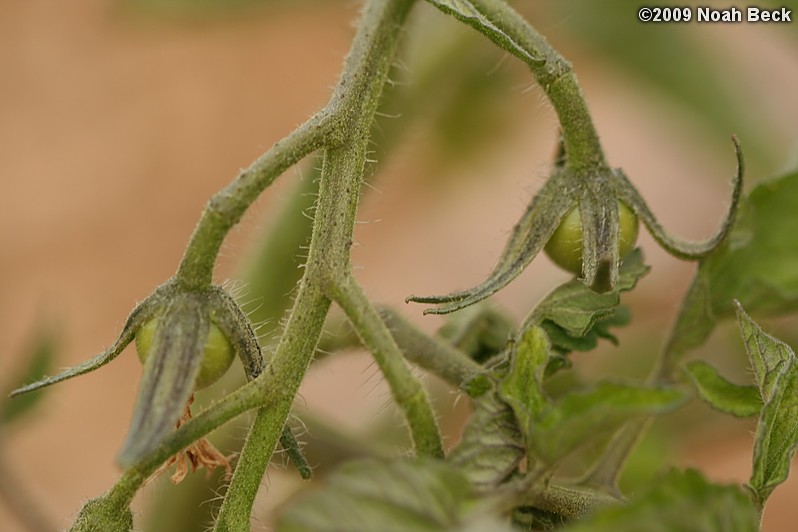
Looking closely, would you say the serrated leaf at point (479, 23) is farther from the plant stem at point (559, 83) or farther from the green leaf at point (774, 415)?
the green leaf at point (774, 415)

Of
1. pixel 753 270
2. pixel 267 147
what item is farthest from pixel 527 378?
pixel 267 147

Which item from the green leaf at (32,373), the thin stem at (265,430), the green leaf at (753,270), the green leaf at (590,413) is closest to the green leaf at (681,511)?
the green leaf at (590,413)

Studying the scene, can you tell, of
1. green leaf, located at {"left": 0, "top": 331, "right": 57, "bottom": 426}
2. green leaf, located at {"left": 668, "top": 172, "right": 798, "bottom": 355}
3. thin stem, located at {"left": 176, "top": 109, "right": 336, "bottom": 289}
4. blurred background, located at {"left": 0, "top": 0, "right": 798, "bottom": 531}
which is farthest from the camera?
blurred background, located at {"left": 0, "top": 0, "right": 798, "bottom": 531}

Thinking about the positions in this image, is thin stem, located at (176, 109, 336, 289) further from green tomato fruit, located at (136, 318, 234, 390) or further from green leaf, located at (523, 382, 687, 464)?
green leaf, located at (523, 382, 687, 464)

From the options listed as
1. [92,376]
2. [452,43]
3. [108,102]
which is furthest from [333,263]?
[108,102]

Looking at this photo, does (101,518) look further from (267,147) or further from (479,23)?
(267,147)

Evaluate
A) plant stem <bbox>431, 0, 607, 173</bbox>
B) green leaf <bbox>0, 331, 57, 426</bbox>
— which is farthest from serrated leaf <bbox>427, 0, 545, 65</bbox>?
green leaf <bbox>0, 331, 57, 426</bbox>

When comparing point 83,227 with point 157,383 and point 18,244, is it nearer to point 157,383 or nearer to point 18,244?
point 18,244
